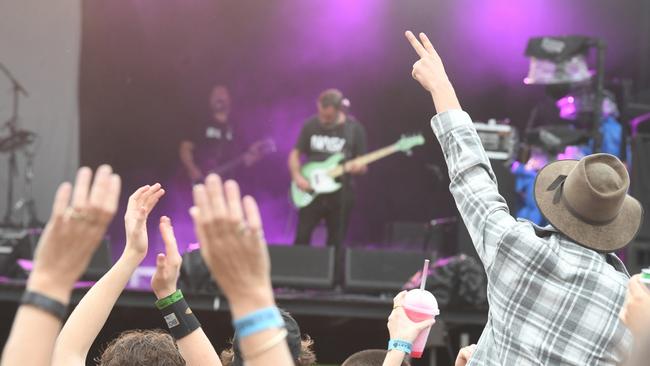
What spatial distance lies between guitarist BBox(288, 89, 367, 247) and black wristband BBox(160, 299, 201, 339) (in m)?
7.00

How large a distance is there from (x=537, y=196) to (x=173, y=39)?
9.45m

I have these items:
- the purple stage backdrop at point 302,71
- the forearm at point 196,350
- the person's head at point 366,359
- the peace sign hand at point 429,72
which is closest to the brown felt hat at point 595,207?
the peace sign hand at point 429,72

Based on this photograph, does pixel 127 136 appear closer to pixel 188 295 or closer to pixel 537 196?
pixel 188 295

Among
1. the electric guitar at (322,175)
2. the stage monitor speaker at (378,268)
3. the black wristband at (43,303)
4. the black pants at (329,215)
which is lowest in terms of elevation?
the stage monitor speaker at (378,268)

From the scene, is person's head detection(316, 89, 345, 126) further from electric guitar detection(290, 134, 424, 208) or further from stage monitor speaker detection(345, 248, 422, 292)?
stage monitor speaker detection(345, 248, 422, 292)

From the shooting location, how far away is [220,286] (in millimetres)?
1334

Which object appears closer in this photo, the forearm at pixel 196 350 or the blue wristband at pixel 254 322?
the blue wristband at pixel 254 322

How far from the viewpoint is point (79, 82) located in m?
10.4

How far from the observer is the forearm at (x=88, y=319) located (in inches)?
82.1

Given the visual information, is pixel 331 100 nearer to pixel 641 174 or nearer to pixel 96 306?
pixel 641 174

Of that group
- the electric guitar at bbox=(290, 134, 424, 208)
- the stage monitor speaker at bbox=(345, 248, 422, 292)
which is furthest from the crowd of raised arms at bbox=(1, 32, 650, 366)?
the electric guitar at bbox=(290, 134, 424, 208)

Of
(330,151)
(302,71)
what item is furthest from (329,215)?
(302,71)

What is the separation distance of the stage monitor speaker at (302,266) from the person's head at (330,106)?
2030 millimetres

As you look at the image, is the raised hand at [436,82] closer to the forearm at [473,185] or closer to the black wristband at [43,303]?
the forearm at [473,185]
